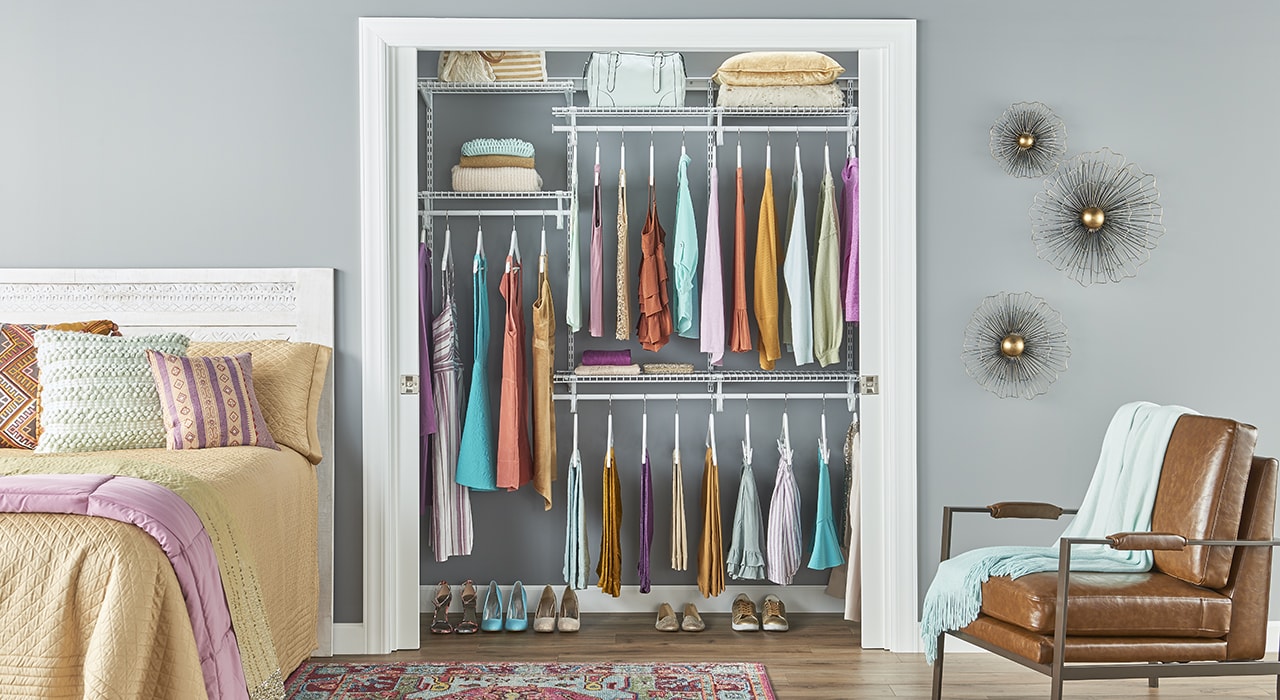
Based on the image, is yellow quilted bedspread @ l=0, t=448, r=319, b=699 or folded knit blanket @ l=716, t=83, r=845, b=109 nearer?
yellow quilted bedspread @ l=0, t=448, r=319, b=699

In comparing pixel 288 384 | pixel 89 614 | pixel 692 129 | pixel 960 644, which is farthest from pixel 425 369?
pixel 960 644

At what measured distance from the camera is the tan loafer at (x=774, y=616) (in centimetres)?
370

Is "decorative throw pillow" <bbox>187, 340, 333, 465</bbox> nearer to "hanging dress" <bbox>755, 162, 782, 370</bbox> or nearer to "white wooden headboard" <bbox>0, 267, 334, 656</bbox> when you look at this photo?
"white wooden headboard" <bbox>0, 267, 334, 656</bbox>

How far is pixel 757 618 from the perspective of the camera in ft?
12.3

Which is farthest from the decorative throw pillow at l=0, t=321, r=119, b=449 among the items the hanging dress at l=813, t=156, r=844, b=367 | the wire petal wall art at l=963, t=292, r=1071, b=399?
the wire petal wall art at l=963, t=292, r=1071, b=399

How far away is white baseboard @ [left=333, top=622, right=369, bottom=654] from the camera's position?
10.8 ft

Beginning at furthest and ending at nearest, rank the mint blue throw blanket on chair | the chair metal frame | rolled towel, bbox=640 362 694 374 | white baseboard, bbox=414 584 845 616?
white baseboard, bbox=414 584 845 616 < rolled towel, bbox=640 362 694 374 < the mint blue throw blanket on chair < the chair metal frame

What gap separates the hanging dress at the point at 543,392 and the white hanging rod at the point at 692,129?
0.64 m

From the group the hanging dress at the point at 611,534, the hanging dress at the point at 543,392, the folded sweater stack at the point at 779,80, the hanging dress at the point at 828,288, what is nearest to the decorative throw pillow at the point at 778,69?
the folded sweater stack at the point at 779,80

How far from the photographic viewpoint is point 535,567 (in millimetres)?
4086

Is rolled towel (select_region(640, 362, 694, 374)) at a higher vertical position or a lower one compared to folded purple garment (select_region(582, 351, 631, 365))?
lower

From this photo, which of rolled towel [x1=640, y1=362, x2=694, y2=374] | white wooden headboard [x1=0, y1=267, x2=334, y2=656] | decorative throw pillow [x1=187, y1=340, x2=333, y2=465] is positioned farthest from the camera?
rolled towel [x1=640, y1=362, x2=694, y2=374]

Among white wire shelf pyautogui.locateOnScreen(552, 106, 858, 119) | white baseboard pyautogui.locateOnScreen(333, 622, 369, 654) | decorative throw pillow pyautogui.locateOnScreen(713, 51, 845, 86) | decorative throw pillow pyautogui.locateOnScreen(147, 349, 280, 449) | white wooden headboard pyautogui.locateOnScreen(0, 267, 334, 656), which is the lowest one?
white baseboard pyautogui.locateOnScreen(333, 622, 369, 654)

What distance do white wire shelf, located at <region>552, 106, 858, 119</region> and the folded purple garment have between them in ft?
2.92
